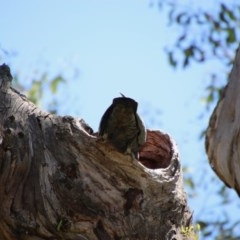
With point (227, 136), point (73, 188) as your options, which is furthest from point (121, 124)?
point (227, 136)

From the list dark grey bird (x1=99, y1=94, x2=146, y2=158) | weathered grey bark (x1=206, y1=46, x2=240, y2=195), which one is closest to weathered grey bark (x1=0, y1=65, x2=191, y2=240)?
dark grey bird (x1=99, y1=94, x2=146, y2=158)

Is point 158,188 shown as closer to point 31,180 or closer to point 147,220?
point 147,220

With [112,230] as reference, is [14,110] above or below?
above

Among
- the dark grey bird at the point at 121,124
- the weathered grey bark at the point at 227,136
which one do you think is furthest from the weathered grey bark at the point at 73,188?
the weathered grey bark at the point at 227,136

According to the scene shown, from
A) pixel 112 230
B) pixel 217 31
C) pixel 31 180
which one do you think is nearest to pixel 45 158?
pixel 31 180

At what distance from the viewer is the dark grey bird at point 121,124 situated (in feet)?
17.7

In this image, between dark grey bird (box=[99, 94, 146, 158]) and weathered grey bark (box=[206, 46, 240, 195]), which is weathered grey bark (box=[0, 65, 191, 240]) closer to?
dark grey bird (box=[99, 94, 146, 158])

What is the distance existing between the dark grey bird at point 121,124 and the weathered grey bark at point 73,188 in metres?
0.06

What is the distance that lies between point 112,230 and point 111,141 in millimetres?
534

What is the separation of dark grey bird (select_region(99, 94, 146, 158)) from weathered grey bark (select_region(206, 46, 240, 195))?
0.46 m

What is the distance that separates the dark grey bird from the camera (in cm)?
540

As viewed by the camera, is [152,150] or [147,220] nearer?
[147,220]

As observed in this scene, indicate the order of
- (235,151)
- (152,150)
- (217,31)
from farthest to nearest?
(217,31) → (152,150) → (235,151)

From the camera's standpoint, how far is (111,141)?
5.43m
